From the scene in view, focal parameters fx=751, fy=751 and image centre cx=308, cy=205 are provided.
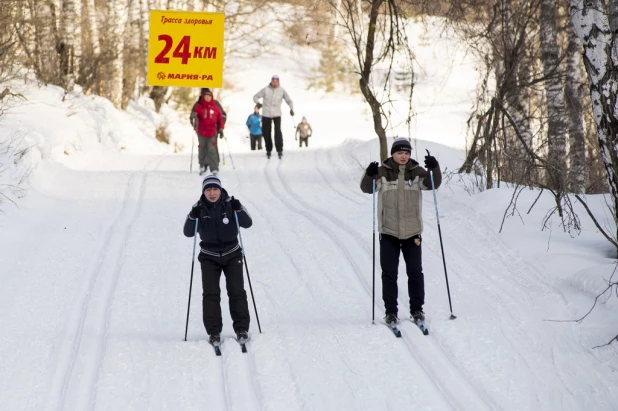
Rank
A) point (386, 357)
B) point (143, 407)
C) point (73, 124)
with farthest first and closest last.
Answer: point (73, 124), point (386, 357), point (143, 407)

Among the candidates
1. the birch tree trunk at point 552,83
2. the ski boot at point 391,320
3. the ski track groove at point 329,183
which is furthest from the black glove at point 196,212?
the birch tree trunk at point 552,83

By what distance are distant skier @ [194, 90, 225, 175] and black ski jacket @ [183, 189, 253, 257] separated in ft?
26.5

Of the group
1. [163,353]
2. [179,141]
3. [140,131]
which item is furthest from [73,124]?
[163,353]

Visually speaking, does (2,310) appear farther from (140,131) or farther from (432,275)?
(140,131)

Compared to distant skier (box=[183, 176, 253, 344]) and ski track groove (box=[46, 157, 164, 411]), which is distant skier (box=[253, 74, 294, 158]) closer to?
ski track groove (box=[46, 157, 164, 411])

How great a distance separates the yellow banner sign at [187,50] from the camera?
52.6ft

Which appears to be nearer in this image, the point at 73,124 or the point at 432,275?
the point at 432,275

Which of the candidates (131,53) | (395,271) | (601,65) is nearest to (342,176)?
(395,271)

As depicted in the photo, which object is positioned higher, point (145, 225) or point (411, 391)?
point (145, 225)

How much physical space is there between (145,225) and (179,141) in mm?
14208

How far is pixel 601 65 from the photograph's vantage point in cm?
659

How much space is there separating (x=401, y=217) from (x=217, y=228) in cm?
167

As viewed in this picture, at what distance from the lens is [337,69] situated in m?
44.7

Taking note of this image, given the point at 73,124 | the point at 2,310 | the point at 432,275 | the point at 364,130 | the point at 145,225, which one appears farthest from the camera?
the point at 364,130
